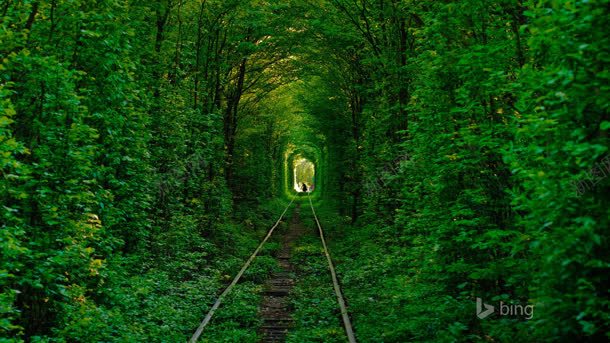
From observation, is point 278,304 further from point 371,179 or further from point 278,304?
point 371,179

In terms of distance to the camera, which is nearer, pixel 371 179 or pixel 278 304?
pixel 278 304

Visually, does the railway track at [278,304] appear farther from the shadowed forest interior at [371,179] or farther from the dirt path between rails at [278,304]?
the shadowed forest interior at [371,179]

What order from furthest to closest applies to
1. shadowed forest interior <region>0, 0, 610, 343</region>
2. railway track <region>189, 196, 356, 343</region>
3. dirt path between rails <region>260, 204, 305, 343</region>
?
dirt path between rails <region>260, 204, 305, 343</region> → railway track <region>189, 196, 356, 343</region> → shadowed forest interior <region>0, 0, 610, 343</region>

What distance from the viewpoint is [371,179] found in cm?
1742

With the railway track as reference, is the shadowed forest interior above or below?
above

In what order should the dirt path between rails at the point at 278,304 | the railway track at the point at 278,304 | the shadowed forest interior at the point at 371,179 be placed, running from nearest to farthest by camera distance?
the shadowed forest interior at the point at 371,179
the railway track at the point at 278,304
the dirt path between rails at the point at 278,304

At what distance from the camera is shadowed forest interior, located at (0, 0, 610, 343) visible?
3.77 metres

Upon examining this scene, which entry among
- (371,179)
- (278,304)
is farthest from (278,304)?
(371,179)

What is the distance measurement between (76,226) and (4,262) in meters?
1.60

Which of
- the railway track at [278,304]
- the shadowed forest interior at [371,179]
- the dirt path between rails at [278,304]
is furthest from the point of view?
the dirt path between rails at [278,304]

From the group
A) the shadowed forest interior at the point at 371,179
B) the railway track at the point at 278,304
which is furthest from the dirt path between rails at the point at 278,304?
the shadowed forest interior at the point at 371,179

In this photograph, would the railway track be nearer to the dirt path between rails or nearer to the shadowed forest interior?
the dirt path between rails

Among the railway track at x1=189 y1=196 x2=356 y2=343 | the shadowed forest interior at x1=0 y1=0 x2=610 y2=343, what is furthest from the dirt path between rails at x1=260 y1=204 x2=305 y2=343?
the shadowed forest interior at x1=0 y1=0 x2=610 y2=343

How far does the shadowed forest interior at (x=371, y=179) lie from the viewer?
377cm
